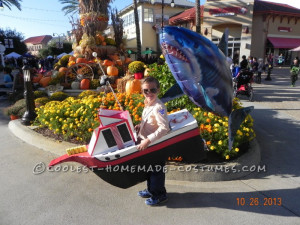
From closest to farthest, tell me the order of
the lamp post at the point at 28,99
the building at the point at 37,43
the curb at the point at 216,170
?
the curb at the point at 216,170, the lamp post at the point at 28,99, the building at the point at 37,43

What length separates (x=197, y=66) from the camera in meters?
2.27

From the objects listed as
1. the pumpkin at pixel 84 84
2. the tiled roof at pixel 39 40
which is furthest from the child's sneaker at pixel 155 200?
the tiled roof at pixel 39 40

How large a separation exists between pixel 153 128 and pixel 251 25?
2116 cm

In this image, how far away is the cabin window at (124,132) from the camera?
2449 mm

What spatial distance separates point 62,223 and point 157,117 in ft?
5.25

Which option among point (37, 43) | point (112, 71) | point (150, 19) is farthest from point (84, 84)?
point (37, 43)

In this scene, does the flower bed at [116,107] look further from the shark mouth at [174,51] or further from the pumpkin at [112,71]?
the pumpkin at [112,71]

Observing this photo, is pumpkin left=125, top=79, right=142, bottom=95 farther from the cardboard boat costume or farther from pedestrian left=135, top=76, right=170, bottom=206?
the cardboard boat costume

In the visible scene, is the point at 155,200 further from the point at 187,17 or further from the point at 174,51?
the point at 187,17

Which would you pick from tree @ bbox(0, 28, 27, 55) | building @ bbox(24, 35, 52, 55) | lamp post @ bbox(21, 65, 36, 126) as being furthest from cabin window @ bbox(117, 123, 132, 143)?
building @ bbox(24, 35, 52, 55)

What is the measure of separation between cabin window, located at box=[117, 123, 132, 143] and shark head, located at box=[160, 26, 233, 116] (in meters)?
0.75

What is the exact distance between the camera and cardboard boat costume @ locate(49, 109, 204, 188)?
2438 mm

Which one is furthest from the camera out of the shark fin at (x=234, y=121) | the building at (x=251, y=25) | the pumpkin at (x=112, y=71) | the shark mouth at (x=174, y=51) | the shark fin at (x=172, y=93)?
the building at (x=251, y=25)
